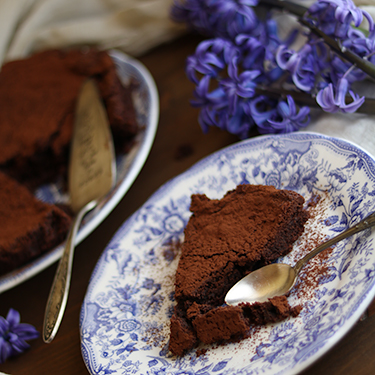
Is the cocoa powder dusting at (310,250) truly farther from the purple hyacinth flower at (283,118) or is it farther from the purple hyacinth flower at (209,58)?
the purple hyacinth flower at (209,58)

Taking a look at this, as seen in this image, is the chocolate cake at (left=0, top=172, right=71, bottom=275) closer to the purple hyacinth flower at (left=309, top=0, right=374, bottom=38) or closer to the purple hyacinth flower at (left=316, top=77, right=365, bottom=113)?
the purple hyacinth flower at (left=316, top=77, right=365, bottom=113)

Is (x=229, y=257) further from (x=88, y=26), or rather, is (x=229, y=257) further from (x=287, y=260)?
(x=88, y=26)

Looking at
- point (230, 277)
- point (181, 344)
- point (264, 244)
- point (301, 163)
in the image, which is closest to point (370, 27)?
point (301, 163)

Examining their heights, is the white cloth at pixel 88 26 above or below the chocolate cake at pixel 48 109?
above

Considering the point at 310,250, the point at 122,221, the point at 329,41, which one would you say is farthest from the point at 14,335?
the point at 329,41

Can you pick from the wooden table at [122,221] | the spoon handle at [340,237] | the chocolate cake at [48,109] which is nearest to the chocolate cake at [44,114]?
the chocolate cake at [48,109]

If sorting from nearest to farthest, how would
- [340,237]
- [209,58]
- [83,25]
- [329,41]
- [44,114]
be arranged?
[340,237], [329,41], [209,58], [44,114], [83,25]
